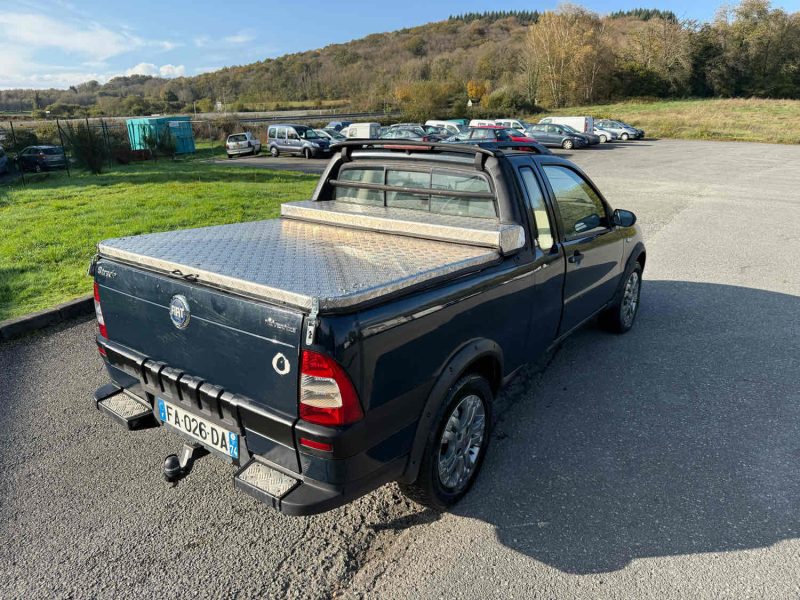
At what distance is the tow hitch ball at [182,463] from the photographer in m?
2.69

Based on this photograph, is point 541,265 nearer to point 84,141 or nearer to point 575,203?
point 575,203

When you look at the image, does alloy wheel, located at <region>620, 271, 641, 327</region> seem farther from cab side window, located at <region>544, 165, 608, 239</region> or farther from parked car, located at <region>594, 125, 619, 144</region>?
parked car, located at <region>594, 125, 619, 144</region>

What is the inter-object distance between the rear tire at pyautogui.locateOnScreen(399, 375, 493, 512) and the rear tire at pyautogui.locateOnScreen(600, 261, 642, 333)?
241 centimetres

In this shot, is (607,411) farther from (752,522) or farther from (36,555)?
(36,555)

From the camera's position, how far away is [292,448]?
2.24 meters

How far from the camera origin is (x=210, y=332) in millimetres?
2389

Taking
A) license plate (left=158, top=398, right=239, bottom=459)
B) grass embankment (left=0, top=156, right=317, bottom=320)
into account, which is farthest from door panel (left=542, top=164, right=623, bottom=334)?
grass embankment (left=0, top=156, right=317, bottom=320)

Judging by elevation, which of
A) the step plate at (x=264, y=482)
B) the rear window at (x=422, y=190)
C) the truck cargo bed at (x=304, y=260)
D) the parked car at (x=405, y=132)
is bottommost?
the step plate at (x=264, y=482)

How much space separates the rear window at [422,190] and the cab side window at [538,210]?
27 centimetres

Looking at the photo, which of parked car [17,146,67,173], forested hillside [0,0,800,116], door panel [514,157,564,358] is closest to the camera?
door panel [514,157,564,358]

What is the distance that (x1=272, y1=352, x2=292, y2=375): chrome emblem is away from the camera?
7.07ft

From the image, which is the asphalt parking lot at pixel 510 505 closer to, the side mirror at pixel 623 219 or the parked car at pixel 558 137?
the side mirror at pixel 623 219

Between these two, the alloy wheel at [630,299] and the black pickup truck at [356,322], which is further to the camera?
the alloy wheel at [630,299]

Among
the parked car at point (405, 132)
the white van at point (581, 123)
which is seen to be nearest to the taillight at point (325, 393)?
the parked car at point (405, 132)
